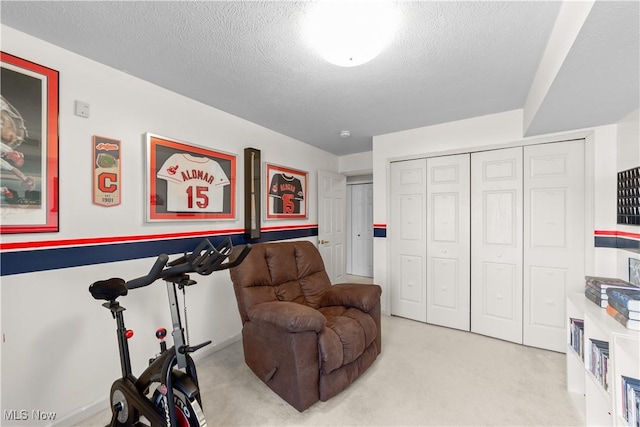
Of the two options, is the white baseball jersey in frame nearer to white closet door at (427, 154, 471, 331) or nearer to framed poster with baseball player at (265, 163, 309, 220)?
framed poster with baseball player at (265, 163, 309, 220)

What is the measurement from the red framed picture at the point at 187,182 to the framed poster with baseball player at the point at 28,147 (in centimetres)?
55

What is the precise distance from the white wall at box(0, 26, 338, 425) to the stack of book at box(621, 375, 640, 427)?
2.88 metres

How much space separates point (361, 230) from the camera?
5562 millimetres

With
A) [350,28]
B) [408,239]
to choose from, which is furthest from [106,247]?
[408,239]

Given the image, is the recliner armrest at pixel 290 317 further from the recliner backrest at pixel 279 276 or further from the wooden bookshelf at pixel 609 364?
the wooden bookshelf at pixel 609 364

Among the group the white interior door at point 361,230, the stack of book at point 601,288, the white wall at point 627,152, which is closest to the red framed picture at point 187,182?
the stack of book at point 601,288

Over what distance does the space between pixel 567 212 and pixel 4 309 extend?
4.31 metres

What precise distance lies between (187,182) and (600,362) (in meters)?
3.20

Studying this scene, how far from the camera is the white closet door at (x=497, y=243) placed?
9.23 ft

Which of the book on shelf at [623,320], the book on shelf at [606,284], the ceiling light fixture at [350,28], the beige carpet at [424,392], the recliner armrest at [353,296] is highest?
the ceiling light fixture at [350,28]

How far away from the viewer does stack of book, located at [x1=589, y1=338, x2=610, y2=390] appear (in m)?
1.55

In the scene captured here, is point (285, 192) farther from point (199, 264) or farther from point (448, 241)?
point (199, 264)

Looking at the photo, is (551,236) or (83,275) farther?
(551,236)

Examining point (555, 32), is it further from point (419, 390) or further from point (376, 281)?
point (376, 281)
